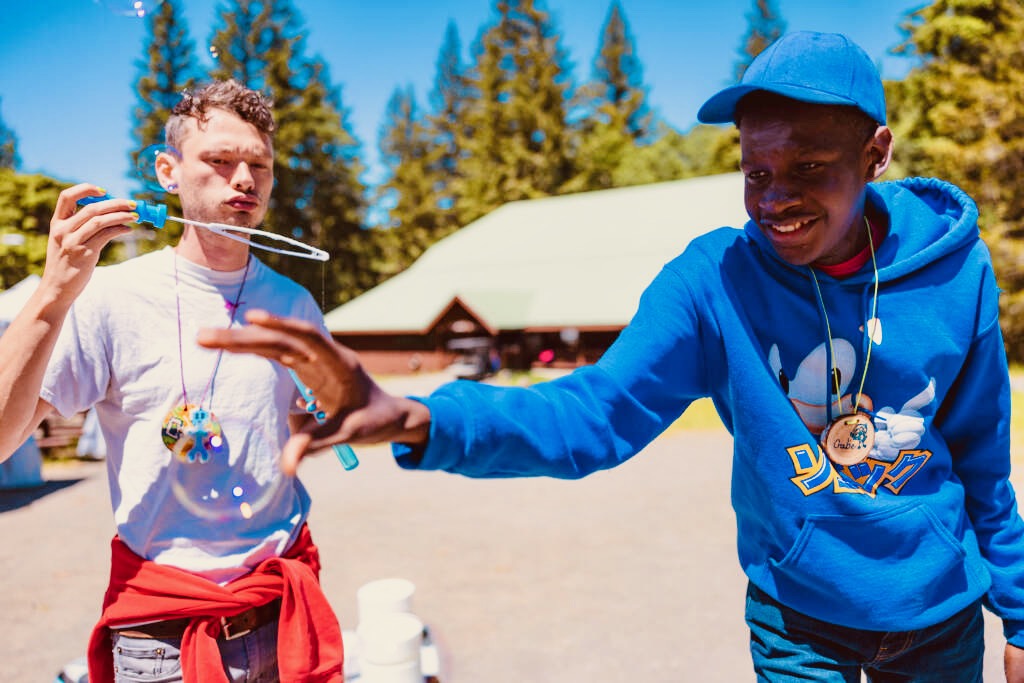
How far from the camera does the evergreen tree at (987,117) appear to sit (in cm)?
1945

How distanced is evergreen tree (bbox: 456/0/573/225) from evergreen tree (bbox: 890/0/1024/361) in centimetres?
2085

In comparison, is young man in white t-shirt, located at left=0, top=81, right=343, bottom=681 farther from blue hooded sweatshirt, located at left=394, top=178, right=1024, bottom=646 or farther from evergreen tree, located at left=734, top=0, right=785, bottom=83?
evergreen tree, located at left=734, top=0, right=785, bottom=83

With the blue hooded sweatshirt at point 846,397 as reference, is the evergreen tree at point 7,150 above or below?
above

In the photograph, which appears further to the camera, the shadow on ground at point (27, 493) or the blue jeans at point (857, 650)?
the shadow on ground at point (27, 493)

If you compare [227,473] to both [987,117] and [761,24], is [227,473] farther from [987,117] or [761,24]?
[761,24]

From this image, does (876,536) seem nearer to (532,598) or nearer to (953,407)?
(953,407)

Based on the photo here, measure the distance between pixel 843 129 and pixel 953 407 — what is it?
70 centimetres

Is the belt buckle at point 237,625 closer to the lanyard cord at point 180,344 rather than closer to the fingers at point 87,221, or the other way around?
the lanyard cord at point 180,344

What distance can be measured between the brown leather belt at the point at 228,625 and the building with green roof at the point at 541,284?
17477 millimetres

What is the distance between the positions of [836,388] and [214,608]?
1.54 meters

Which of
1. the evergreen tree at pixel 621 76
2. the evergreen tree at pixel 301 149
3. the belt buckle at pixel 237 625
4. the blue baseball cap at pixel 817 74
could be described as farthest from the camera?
the evergreen tree at pixel 621 76

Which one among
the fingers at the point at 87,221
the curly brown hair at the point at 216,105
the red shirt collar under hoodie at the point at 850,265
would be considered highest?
the curly brown hair at the point at 216,105

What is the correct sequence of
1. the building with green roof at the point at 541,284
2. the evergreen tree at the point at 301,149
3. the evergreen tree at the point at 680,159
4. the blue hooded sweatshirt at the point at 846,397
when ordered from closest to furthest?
the blue hooded sweatshirt at the point at 846,397
the evergreen tree at the point at 301,149
the building with green roof at the point at 541,284
the evergreen tree at the point at 680,159

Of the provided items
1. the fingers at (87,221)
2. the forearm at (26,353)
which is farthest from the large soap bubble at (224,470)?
the fingers at (87,221)
